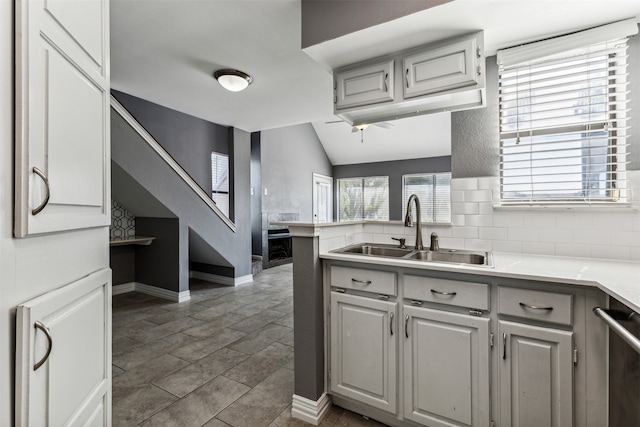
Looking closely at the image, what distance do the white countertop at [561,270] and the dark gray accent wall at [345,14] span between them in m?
1.32

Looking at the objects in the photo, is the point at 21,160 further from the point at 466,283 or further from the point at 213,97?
the point at 213,97

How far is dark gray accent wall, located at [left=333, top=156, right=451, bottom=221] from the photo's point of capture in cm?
856

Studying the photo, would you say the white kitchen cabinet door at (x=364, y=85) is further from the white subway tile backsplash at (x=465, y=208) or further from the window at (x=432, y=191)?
the window at (x=432, y=191)

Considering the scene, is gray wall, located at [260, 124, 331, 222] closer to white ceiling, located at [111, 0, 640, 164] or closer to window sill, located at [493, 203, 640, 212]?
white ceiling, located at [111, 0, 640, 164]

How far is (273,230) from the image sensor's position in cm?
678

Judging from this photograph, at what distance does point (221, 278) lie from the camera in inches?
198

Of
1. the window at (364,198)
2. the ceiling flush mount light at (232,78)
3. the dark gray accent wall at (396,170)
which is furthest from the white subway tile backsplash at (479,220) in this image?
the window at (364,198)

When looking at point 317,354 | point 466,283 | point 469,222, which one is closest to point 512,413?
point 466,283

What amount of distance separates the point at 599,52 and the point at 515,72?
424mm

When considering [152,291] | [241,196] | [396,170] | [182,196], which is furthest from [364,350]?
[396,170]

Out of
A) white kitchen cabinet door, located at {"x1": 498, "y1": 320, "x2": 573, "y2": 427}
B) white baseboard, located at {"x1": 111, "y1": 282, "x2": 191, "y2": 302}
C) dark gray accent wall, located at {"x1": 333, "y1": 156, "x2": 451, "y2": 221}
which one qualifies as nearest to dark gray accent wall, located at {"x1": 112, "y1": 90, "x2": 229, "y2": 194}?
white baseboard, located at {"x1": 111, "y1": 282, "x2": 191, "y2": 302}

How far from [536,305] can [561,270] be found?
25 centimetres

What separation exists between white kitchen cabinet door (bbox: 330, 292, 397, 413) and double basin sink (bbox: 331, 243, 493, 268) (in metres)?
0.33

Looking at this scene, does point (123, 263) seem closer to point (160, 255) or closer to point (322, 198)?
point (160, 255)
